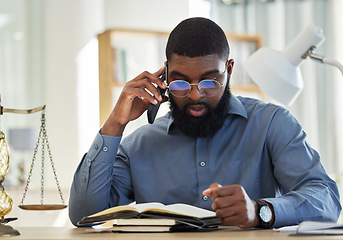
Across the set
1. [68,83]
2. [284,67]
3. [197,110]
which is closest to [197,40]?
[197,110]

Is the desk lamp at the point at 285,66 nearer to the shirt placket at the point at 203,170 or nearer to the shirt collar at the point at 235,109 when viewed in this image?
the shirt collar at the point at 235,109

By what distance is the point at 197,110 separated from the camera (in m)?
1.90

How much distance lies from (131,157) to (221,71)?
45 centimetres

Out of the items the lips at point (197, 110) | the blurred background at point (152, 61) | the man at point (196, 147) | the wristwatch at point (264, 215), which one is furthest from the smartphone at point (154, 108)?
the blurred background at point (152, 61)

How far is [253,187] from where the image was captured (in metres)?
1.89

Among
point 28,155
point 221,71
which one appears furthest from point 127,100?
point 28,155

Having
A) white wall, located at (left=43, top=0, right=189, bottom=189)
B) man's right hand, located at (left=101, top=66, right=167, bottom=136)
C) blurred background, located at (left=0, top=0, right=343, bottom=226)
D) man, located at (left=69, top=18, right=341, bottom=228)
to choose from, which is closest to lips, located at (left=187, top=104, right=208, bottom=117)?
man, located at (left=69, top=18, right=341, bottom=228)

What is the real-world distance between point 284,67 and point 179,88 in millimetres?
443

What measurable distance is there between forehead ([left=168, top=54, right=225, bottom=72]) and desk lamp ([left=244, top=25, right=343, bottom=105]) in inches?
8.5

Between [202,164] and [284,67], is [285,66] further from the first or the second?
[202,164]

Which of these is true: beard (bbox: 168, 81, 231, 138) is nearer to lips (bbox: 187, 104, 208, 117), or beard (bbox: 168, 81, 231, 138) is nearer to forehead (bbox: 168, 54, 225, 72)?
lips (bbox: 187, 104, 208, 117)

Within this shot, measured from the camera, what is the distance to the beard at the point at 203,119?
6.24 ft

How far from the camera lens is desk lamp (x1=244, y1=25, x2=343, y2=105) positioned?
6.68 feet

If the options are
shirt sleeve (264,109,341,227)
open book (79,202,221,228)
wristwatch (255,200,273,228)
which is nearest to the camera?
open book (79,202,221,228)
